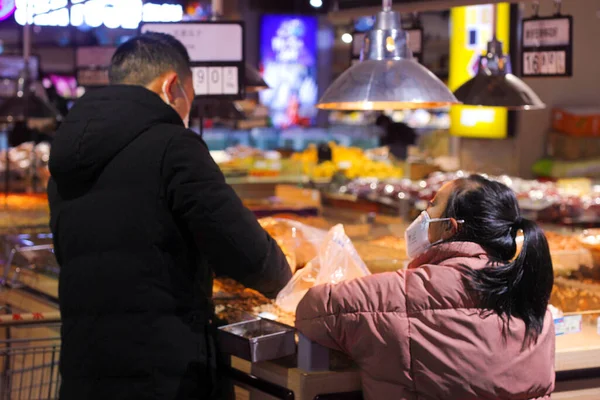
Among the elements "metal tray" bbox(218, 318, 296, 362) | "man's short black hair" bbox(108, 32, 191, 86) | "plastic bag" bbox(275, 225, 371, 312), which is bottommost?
"metal tray" bbox(218, 318, 296, 362)

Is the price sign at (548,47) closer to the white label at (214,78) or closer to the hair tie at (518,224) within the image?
the white label at (214,78)

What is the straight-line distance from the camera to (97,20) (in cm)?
1011

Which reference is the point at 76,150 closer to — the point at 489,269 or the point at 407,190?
the point at 489,269

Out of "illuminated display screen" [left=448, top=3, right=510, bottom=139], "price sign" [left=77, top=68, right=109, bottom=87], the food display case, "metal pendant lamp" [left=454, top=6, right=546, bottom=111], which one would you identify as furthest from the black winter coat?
"illuminated display screen" [left=448, top=3, right=510, bottom=139]

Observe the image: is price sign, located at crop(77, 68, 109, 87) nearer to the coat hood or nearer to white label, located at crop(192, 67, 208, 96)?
white label, located at crop(192, 67, 208, 96)

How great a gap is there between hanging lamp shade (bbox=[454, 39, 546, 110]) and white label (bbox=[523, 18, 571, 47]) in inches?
43.0

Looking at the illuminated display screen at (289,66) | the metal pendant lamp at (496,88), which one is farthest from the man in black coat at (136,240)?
the illuminated display screen at (289,66)

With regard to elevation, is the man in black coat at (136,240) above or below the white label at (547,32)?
below

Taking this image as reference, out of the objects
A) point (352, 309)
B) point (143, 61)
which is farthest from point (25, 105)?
point (352, 309)

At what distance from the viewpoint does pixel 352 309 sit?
256cm

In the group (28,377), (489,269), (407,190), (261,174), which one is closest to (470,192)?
(489,269)

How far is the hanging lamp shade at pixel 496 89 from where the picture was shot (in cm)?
458

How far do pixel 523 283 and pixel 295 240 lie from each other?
4.65 feet

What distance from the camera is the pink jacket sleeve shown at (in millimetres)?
2510
